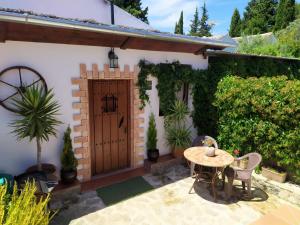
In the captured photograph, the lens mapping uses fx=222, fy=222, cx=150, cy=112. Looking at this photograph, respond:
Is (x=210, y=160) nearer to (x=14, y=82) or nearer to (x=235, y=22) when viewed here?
(x=14, y=82)

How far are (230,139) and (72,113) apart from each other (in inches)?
189

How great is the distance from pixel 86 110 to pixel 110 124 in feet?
3.17

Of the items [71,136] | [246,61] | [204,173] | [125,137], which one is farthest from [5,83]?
[246,61]

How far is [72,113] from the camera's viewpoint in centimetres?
557

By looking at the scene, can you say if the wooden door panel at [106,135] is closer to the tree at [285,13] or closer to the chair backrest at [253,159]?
the chair backrest at [253,159]

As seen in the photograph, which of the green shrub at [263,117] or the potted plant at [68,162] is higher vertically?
the green shrub at [263,117]

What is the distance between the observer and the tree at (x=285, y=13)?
31.2m

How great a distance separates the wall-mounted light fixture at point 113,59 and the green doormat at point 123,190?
3229 millimetres

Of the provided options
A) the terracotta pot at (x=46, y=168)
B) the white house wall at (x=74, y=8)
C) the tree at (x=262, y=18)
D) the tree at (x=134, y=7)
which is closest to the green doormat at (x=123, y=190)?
the terracotta pot at (x=46, y=168)

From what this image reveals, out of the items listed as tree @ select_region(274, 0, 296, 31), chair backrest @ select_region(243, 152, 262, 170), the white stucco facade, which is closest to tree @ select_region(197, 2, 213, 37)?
tree @ select_region(274, 0, 296, 31)

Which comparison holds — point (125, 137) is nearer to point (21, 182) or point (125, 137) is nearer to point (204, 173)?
point (204, 173)

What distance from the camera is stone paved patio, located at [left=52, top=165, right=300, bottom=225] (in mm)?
4598

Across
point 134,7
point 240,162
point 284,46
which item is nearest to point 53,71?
point 240,162

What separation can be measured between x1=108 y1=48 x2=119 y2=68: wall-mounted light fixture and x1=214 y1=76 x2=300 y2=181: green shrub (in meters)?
3.44
